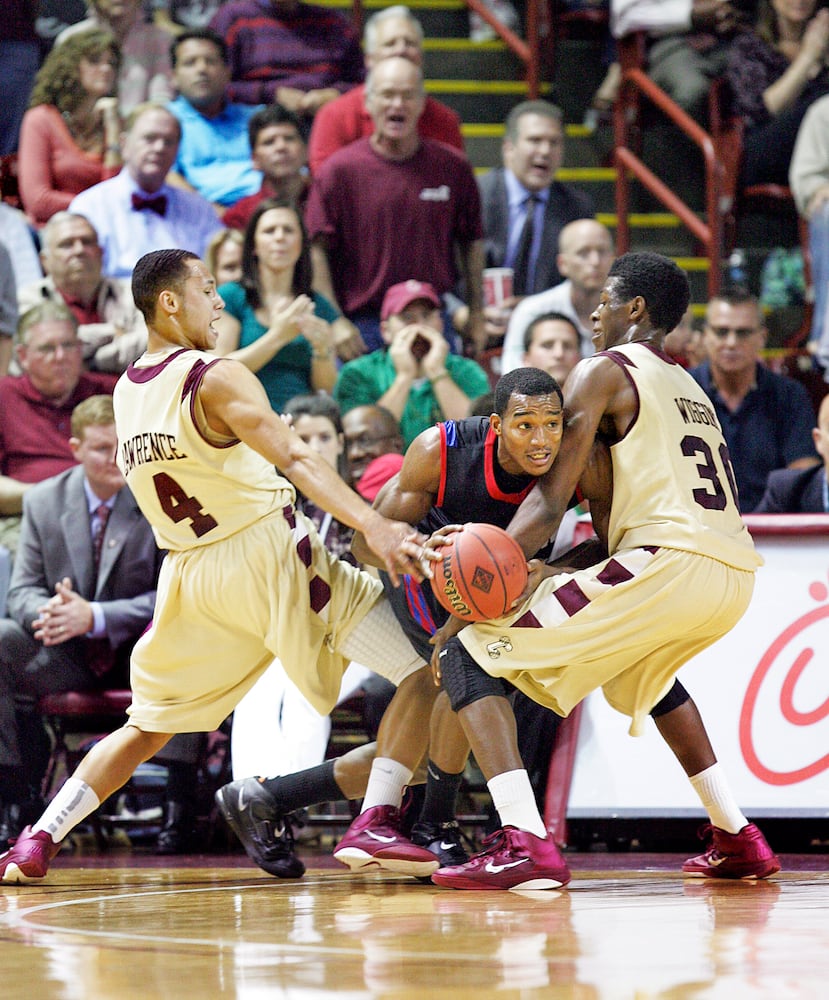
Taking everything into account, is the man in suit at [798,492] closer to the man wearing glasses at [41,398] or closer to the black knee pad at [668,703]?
the black knee pad at [668,703]

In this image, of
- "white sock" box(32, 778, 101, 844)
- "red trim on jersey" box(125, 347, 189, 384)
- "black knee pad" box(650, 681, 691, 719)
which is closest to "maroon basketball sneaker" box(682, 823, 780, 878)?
"black knee pad" box(650, 681, 691, 719)

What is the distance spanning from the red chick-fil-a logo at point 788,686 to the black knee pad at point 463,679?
5.29 feet

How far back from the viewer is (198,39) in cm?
914

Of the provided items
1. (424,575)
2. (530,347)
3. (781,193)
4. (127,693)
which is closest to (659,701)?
(424,575)

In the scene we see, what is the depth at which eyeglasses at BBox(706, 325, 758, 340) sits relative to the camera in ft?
23.7

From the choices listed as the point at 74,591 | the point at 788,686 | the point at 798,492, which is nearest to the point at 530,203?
the point at 798,492

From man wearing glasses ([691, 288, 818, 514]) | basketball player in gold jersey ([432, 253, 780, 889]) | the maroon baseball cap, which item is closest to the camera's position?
basketball player in gold jersey ([432, 253, 780, 889])

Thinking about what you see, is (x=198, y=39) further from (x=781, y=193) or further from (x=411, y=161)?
(x=781, y=193)

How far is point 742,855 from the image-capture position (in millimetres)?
4516

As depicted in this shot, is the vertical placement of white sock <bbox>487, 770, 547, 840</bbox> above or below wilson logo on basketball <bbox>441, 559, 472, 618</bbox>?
below

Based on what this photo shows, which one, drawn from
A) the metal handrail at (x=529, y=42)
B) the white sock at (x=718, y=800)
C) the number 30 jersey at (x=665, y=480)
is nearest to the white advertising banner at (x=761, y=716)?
the white sock at (x=718, y=800)

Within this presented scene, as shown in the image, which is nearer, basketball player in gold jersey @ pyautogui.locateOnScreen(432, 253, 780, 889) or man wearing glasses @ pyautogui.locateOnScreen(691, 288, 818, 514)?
basketball player in gold jersey @ pyautogui.locateOnScreen(432, 253, 780, 889)

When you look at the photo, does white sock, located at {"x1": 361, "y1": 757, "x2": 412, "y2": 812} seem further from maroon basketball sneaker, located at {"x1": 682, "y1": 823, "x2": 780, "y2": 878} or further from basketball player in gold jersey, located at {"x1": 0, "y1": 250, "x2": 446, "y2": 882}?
maroon basketball sneaker, located at {"x1": 682, "y1": 823, "x2": 780, "y2": 878}

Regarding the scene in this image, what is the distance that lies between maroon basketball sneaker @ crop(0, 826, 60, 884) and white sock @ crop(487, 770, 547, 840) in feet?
4.53
